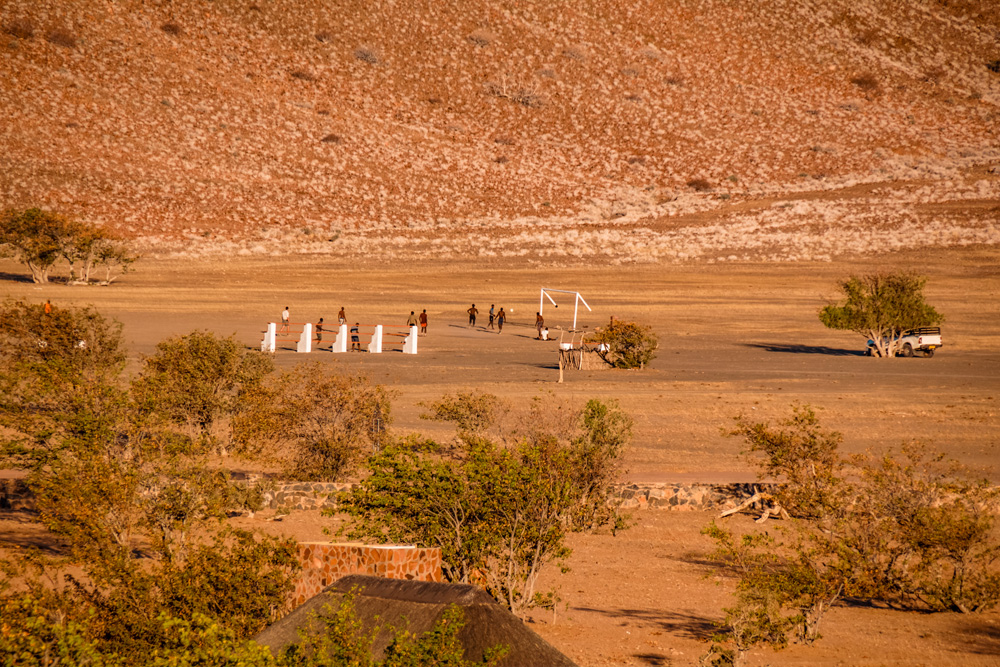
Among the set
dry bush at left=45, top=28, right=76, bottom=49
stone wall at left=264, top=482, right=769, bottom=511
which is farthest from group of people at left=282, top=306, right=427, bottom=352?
dry bush at left=45, top=28, right=76, bottom=49

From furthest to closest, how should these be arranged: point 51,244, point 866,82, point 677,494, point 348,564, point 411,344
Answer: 1. point 866,82
2. point 51,244
3. point 411,344
4. point 677,494
5. point 348,564

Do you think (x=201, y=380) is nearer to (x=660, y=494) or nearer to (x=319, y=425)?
(x=319, y=425)

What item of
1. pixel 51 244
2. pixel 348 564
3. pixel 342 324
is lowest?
pixel 348 564

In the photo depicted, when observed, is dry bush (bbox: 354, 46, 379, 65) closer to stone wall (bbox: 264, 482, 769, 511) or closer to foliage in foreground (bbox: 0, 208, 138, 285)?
foliage in foreground (bbox: 0, 208, 138, 285)

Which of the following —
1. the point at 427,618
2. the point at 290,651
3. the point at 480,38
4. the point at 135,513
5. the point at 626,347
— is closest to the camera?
the point at 290,651

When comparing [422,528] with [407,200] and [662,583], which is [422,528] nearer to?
[662,583]

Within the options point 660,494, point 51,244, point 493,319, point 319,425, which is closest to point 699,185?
point 493,319
